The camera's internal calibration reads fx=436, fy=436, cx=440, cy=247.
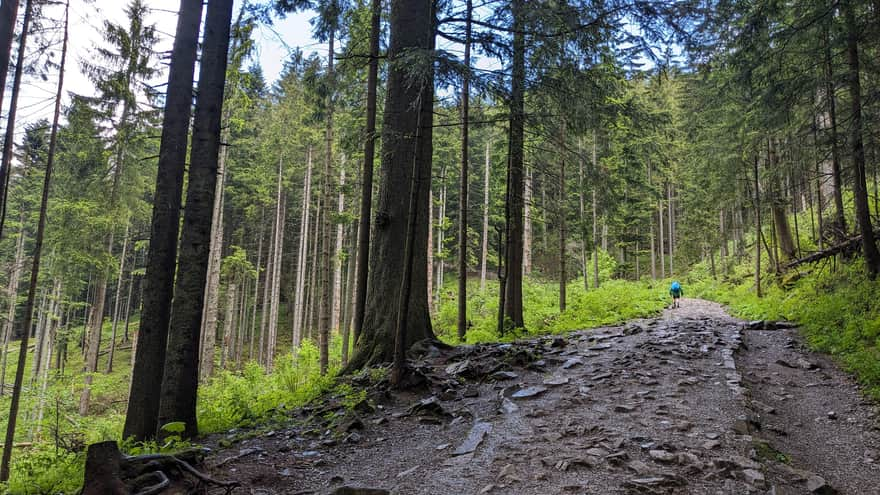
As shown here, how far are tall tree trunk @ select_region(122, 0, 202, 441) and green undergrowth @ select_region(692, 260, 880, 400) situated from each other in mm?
9334

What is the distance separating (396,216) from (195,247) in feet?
10.5

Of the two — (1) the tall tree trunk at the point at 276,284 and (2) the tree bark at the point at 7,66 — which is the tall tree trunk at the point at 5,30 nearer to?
(2) the tree bark at the point at 7,66

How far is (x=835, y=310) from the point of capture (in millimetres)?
9430

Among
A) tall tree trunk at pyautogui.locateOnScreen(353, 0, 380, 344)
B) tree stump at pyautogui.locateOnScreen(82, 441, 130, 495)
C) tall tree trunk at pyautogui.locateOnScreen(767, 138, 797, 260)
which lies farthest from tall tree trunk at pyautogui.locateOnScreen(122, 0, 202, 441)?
tall tree trunk at pyautogui.locateOnScreen(767, 138, 797, 260)

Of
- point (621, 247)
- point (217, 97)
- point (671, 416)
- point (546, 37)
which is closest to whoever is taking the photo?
point (671, 416)

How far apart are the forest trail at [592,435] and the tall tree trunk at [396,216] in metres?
0.90

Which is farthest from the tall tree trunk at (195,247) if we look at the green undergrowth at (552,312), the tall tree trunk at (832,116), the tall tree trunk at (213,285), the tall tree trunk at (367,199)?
the tall tree trunk at (832,116)

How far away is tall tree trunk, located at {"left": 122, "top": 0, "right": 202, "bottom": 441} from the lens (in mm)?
5797

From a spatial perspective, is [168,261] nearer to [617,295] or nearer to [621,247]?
[617,295]

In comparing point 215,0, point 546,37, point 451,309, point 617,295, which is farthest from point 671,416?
point 617,295

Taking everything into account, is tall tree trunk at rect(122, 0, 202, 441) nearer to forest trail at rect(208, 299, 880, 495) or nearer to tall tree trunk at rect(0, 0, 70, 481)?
forest trail at rect(208, 299, 880, 495)

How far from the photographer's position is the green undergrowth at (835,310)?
6.96m

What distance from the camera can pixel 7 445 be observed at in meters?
9.80

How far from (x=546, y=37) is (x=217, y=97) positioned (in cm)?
516
